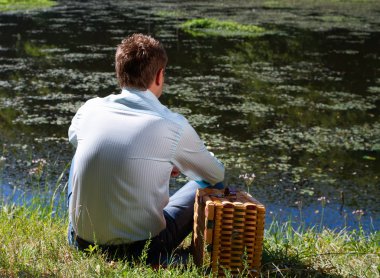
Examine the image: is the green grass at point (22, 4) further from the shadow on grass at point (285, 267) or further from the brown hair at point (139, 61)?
the shadow on grass at point (285, 267)

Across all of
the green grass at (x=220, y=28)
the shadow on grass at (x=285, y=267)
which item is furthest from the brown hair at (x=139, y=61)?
the green grass at (x=220, y=28)

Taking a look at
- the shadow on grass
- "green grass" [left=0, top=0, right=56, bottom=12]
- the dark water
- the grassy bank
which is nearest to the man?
the grassy bank

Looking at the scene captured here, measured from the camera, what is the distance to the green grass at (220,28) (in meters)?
Answer: 13.8

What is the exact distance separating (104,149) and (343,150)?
3970mm

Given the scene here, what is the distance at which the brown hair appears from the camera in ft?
8.44

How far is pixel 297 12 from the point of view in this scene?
18.7 meters

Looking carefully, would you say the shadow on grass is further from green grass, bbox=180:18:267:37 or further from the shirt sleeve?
green grass, bbox=180:18:267:37

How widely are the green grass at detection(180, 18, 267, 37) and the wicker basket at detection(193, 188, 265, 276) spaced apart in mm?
11282

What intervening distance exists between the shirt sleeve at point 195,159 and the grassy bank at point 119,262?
37 cm

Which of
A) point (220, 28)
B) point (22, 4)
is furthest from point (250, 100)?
point (22, 4)

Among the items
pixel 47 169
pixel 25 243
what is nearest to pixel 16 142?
pixel 47 169

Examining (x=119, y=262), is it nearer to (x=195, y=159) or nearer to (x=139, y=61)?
(x=195, y=159)

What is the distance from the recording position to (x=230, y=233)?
249 centimetres

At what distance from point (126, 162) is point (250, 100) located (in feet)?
18.1
